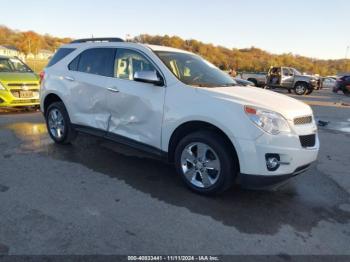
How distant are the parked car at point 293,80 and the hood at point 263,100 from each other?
63.9 ft

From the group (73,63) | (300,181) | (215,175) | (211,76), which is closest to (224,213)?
(215,175)

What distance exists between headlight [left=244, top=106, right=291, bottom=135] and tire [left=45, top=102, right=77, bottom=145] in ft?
11.1

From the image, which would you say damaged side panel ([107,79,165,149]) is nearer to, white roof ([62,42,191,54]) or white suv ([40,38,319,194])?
white suv ([40,38,319,194])

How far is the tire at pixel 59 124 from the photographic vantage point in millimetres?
5668

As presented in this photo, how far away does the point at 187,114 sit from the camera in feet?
12.8

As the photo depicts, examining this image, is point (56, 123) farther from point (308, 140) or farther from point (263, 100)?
point (308, 140)

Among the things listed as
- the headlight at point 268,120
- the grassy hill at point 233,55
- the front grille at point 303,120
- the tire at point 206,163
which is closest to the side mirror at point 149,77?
the tire at point 206,163

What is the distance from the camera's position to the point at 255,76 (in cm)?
2486

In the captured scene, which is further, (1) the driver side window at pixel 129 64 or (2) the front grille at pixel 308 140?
(1) the driver side window at pixel 129 64

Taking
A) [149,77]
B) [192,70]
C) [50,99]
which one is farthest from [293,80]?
[149,77]

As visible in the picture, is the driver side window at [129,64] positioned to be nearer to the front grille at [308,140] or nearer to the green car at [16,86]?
the front grille at [308,140]

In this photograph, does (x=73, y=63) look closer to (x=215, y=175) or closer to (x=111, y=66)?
(x=111, y=66)

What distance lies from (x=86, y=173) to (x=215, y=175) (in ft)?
6.28

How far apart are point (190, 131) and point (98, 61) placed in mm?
2097
